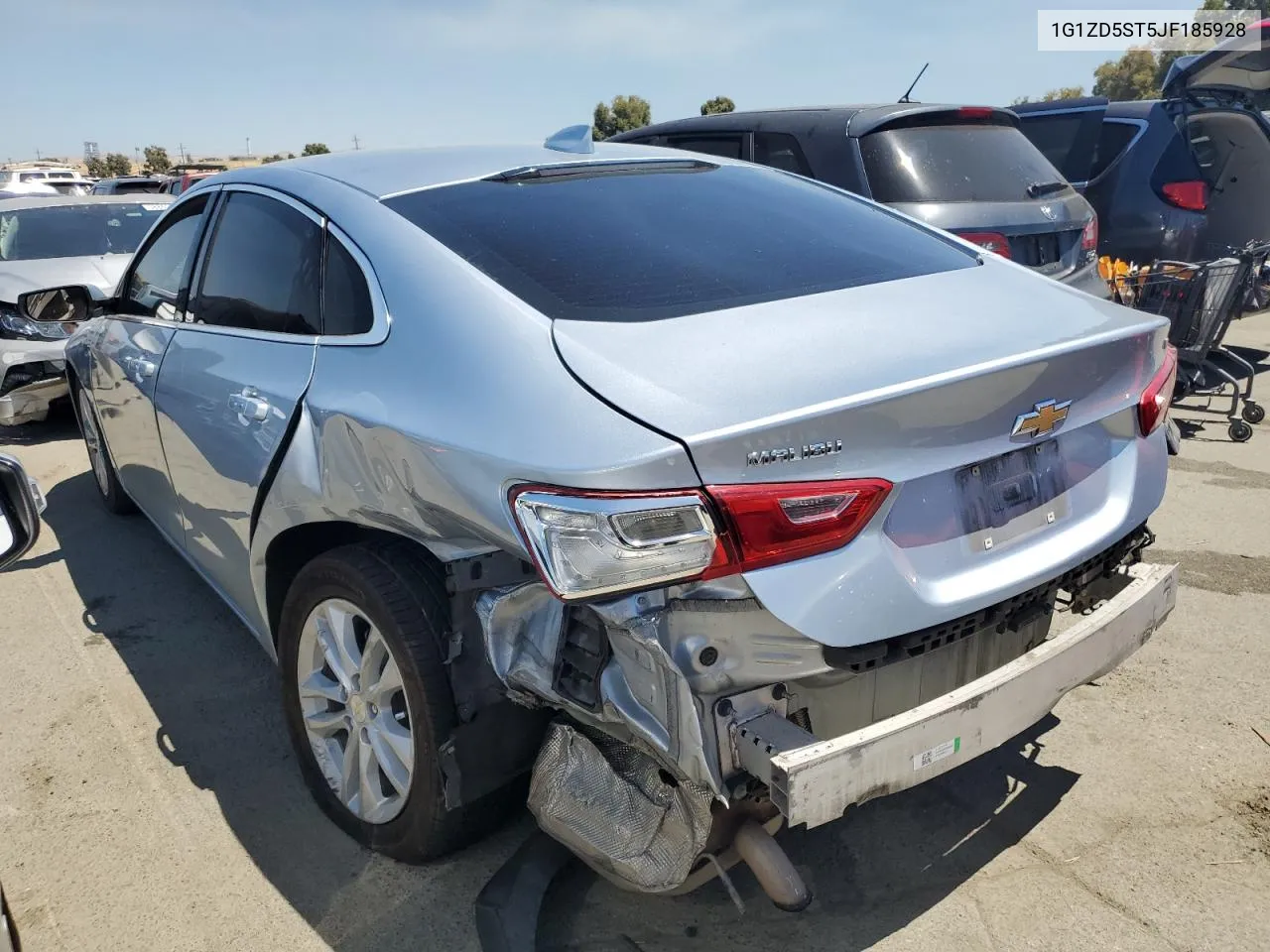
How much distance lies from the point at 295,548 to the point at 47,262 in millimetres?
6189

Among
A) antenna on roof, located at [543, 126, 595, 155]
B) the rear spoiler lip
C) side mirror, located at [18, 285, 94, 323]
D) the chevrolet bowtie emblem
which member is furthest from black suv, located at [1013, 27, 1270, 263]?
side mirror, located at [18, 285, 94, 323]

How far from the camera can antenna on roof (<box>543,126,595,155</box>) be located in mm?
3074

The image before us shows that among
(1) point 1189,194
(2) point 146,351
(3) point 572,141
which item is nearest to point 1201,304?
(1) point 1189,194

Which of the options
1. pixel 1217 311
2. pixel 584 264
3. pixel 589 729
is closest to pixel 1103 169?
pixel 1217 311

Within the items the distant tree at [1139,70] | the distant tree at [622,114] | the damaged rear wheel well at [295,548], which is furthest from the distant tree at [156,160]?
the damaged rear wheel well at [295,548]

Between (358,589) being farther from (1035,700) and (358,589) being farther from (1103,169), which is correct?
(1103,169)

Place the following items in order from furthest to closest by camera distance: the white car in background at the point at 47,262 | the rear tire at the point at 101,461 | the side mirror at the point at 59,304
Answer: the side mirror at the point at 59,304
the white car in background at the point at 47,262
the rear tire at the point at 101,461

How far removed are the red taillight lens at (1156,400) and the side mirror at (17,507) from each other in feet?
7.59

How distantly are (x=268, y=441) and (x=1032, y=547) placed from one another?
186 centimetres

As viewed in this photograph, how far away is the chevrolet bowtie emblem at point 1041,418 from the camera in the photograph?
197 cm

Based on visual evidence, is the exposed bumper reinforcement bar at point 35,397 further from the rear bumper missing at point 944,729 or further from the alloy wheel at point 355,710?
the rear bumper missing at point 944,729

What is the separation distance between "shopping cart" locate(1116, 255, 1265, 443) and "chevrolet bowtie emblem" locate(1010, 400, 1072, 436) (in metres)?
4.74

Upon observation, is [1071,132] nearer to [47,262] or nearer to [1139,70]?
[47,262]

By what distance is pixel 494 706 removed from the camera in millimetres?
2164
